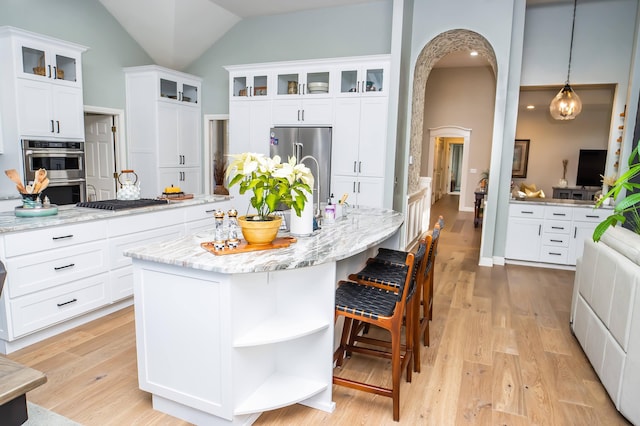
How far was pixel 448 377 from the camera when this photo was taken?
2680 millimetres

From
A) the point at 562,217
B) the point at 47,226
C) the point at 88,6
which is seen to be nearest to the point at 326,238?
the point at 47,226

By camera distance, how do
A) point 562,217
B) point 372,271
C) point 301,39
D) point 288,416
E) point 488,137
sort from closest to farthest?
point 288,416 < point 372,271 < point 562,217 < point 301,39 < point 488,137

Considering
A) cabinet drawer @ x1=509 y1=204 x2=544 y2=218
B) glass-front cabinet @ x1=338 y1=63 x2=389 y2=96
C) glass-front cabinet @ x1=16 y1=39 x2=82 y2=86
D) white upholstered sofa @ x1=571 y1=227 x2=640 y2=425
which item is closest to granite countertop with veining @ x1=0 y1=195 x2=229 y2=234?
glass-front cabinet @ x1=16 y1=39 x2=82 y2=86

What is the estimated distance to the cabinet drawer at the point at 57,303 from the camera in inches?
111

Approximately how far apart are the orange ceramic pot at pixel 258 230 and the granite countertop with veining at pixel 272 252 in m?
0.10

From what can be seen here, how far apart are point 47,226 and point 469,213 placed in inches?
368

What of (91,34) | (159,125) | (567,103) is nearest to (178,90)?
(159,125)

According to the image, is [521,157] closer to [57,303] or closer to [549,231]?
[549,231]

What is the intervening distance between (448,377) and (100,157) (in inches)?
232

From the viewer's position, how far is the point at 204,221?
14.3ft

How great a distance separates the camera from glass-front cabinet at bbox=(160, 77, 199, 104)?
6.09 m

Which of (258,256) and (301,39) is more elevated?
(301,39)

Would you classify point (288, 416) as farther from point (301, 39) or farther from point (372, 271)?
point (301, 39)

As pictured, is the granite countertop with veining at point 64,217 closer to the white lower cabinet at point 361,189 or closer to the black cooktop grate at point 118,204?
the black cooktop grate at point 118,204
